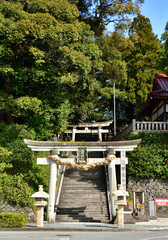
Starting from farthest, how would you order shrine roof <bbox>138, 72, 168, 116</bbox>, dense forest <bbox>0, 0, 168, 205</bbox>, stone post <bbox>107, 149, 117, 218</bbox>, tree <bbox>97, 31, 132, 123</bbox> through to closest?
tree <bbox>97, 31, 132, 123</bbox>, shrine roof <bbox>138, 72, 168, 116</bbox>, dense forest <bbox>0, 0, 168, 205</bbox>, stone post <bbox>107, 149, 117, 218</bbox>

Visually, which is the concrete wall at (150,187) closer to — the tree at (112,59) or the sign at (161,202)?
the sign at (161,202)

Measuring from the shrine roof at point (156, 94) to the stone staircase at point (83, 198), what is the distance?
24.0 ft

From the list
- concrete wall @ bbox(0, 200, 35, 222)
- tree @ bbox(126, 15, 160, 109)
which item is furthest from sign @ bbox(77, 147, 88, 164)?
tree @ bbox(126, 15, 160, 109)

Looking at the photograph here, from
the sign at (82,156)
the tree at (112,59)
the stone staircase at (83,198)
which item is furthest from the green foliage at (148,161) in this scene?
the tree at (112,59)

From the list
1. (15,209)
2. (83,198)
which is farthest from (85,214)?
(15,209)

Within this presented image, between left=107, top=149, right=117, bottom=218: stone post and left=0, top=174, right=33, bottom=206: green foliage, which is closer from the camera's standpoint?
left=107, top=149, right=117, bottom=218: stone post

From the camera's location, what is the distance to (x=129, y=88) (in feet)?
110

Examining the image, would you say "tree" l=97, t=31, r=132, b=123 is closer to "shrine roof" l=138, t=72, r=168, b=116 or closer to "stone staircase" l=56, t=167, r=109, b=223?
"shrine roof" l=138, t=72, r=168, b=116

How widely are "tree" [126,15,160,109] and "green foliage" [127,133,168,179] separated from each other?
1306cm

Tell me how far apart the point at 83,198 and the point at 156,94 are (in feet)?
31.9

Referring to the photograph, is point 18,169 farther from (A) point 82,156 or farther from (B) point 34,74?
(B) point 34,74

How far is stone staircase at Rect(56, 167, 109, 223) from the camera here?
16.6 m

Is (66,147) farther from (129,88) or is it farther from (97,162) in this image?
(129,88)

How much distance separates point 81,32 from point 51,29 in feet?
11.5
